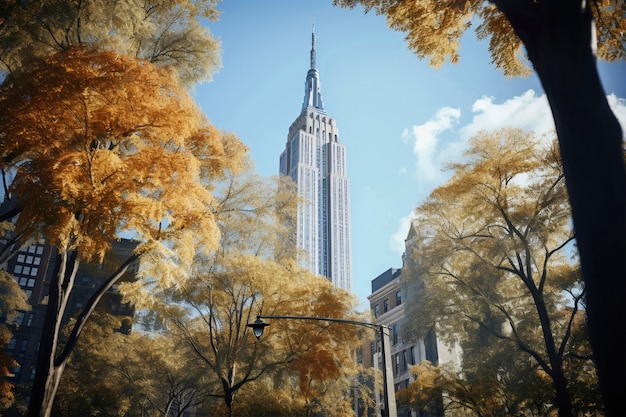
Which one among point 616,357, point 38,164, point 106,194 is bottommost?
point 616,357

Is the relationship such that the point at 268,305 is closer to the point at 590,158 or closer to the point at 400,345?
the point at 590,158

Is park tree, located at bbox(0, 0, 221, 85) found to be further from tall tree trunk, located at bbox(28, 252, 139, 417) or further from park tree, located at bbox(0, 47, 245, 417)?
tall tree trunk, located at bbox(28, 252, 139, 417)

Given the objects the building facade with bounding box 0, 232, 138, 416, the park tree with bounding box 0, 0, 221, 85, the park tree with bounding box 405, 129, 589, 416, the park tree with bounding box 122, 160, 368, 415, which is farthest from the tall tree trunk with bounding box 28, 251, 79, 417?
the building facade with bounding box 0, 232, 138, 416

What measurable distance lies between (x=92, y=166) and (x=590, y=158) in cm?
953

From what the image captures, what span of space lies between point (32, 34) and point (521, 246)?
743 inches

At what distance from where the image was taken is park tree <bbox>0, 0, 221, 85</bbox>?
11805 millimetres

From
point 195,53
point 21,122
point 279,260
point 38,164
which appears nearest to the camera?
point 21,122

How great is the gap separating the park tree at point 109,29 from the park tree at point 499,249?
40.6ft

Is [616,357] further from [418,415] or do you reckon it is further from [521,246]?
[418,415]

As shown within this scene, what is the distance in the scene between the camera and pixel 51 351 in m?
10.4

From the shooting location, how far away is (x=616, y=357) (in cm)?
316

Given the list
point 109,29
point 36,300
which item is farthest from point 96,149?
point 36,300

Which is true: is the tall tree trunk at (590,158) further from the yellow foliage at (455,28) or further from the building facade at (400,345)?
the building facade at (400,345)

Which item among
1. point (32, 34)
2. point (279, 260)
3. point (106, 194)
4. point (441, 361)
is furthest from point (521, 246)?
point (441, 361)
